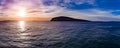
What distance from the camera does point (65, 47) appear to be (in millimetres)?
29016

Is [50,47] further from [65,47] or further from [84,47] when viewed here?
[84,47]

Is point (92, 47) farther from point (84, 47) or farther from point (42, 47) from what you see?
point (42, 47)

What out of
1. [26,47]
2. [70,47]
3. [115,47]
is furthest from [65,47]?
[115,47]

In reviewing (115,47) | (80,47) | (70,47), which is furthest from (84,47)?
(115,47)

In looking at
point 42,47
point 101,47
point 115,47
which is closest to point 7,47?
point 42,47

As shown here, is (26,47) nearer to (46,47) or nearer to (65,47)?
(46,47)

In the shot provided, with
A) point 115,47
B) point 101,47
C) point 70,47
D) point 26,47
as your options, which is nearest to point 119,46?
point 115,47

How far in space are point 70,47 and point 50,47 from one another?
3.75 m

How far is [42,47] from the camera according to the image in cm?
2880

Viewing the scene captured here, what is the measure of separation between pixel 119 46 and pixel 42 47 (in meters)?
14.9

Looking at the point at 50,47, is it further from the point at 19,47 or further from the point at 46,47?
the point at 19,47

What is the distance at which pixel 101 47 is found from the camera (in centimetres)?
2895

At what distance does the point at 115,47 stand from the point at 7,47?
20.0 m

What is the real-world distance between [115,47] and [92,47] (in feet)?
14.3
